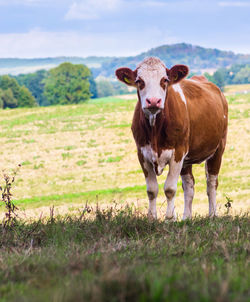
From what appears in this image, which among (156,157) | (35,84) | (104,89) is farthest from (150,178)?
(104,89)

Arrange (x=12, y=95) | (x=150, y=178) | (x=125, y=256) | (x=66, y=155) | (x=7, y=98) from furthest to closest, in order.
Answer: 1. (x=12, y=95)
2. (x=7, y=98)
3. (x=66, y=155)
4. (x=150, y=178)
5. (x=125, y=256)

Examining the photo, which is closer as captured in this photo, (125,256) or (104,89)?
(125,256)

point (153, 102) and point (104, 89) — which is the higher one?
point (104, 89)

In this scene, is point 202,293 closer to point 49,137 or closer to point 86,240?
point 86,240

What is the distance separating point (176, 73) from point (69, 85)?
10310 centimetres

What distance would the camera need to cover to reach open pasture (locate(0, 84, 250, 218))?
1710cm

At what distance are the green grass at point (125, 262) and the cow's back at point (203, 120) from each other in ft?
6.64

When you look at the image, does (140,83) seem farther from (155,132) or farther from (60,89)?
(60,89)

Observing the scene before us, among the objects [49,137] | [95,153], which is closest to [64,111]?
[49,137]

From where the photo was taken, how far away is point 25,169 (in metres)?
26.2

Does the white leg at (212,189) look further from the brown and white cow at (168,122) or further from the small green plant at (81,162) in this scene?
the small green plant at (81,162)

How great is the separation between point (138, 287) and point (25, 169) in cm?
2427

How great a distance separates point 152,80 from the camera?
6.75 meters

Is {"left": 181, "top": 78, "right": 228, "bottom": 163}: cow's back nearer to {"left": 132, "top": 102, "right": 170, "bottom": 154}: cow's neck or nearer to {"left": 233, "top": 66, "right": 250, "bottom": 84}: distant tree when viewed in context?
{"left": 132, "top": 102, "right": 170, "bottom": 154}: cow's neck
